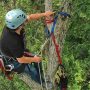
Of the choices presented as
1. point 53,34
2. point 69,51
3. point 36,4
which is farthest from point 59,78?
point 36,4

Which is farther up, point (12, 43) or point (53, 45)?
point (12, 43)

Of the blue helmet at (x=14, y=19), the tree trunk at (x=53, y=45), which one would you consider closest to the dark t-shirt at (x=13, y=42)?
the blue helmet at (x=14, y=19)

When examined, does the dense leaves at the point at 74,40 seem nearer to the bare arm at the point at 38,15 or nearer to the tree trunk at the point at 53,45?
the tree trunk at the point at 53,45

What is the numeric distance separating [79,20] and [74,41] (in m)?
0.63

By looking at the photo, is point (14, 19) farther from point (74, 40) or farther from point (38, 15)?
point (74, 40)

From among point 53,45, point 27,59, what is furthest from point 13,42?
point 53,45

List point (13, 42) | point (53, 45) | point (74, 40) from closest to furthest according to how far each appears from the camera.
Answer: point (13, 42) < point (53, 45) < point (74, 40)

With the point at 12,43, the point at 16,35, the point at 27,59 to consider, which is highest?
the point at 16,35

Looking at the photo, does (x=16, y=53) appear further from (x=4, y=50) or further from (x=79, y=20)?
(x=79, y=20)

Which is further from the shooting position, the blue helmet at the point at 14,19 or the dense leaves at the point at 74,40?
the dense leaves at the point at 74,40

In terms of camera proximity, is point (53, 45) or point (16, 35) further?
point (53, 45)

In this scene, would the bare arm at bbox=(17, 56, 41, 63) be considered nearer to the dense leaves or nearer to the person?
the person

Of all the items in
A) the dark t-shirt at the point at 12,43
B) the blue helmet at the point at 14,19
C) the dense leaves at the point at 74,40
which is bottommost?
the dense leaves at the point at 74,40

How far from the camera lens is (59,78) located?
19.2 feet
